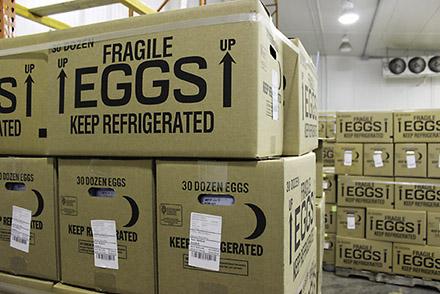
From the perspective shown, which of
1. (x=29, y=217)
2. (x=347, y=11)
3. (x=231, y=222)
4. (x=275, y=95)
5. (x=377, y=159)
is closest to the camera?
(x=231, y=222)

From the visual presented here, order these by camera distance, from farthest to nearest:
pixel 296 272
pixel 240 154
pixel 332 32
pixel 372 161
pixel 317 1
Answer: pixel 332 32
pixel 317 1
pixel 372 161
pixel 296 272
pixel 240 154

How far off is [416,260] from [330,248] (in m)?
0.81

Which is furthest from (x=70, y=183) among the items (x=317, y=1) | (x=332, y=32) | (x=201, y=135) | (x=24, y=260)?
(x=332, y=32)

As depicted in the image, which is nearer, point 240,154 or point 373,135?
point 240,154

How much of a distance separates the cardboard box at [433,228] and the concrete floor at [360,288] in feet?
1.59

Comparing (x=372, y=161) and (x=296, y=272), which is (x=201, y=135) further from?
(x=372, y=161)

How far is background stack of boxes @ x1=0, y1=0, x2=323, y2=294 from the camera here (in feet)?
2.73

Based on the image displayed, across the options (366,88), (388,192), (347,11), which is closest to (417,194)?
(388,192)

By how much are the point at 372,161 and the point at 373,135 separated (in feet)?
0.83

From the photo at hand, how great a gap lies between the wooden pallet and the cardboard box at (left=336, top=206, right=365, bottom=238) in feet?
1.27

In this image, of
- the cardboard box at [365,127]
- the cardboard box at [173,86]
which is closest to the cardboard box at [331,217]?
the cardboard box at [365,127]

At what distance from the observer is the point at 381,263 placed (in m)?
3.60

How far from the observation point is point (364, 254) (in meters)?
3.67

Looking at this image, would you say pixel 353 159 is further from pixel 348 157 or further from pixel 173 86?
pixel 173 86
